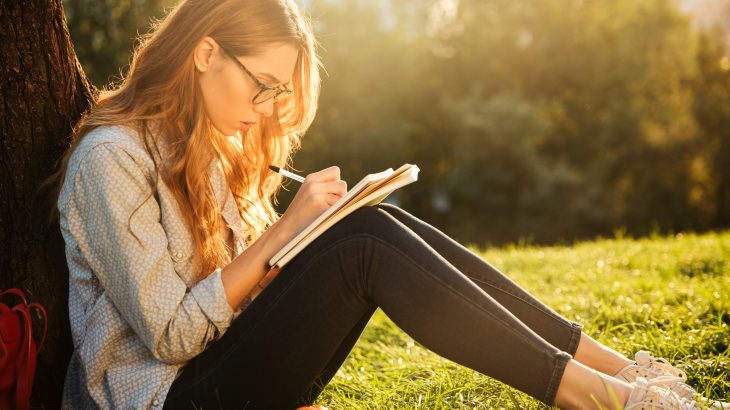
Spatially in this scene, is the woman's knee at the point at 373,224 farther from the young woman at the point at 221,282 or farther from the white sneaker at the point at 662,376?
the white sneaker at the point at 662,376

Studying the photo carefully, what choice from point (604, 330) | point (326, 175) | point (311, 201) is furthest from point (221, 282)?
point (604, 330)

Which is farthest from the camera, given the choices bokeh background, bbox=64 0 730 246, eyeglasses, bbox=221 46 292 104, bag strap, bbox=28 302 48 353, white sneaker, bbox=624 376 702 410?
bokeh background, bbox=64 0 730 246

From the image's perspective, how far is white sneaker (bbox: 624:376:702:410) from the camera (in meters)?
1.79

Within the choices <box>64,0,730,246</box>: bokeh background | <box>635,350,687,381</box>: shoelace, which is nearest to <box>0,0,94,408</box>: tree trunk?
<box>635,350,687,381</box>: shoelace

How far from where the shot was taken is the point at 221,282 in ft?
6.27

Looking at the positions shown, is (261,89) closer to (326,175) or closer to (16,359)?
(326,175)

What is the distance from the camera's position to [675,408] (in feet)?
5.96

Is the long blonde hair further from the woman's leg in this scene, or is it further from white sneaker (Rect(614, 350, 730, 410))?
white sneaker (Rect(614, 350, 730, 410))

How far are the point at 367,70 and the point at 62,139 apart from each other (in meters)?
17.9

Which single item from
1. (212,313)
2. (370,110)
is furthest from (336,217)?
(370,110)

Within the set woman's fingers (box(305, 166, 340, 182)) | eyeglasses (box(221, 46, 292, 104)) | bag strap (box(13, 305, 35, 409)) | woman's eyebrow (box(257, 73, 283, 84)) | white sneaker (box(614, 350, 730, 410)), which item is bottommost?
bag strap (box(13, 305, 35, 409))

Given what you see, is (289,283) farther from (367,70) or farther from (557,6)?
(557,6)

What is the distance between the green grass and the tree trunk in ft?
3.14

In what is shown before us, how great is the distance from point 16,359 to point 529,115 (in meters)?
17.9
